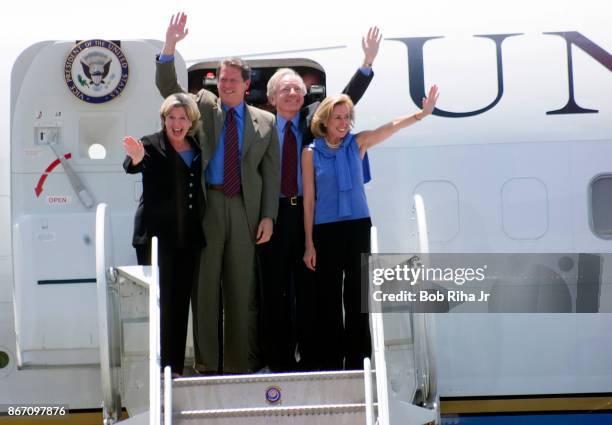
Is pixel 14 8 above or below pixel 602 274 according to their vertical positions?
above

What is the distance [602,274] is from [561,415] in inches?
38.4

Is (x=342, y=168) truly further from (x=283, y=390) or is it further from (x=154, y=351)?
(x=154, y=351)

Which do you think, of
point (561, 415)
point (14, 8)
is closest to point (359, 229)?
point (561, 415)

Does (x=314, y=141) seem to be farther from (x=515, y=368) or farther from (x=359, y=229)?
(x=515, y=368)

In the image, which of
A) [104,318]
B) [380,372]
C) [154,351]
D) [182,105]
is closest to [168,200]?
Answer: [182,105]

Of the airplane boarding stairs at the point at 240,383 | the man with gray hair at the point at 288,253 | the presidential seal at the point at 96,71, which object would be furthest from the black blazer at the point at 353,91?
the presidential seal at the point at 96,71

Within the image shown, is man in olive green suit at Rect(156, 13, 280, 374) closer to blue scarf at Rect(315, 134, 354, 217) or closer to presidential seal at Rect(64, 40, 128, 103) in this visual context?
blue scarf at Rect(315, 134, 354, 217)

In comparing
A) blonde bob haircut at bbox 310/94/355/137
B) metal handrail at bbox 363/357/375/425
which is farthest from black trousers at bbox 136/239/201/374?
metal handrail at bbox 363/357/375/425

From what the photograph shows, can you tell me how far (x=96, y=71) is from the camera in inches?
256

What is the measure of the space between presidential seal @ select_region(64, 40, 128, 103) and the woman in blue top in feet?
5.22

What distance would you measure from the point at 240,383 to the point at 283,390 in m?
0.24

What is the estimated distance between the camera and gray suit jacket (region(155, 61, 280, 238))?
5.67 metres

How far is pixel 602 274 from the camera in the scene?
256 inches

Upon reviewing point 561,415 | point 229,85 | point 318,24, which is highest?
point 318,24
